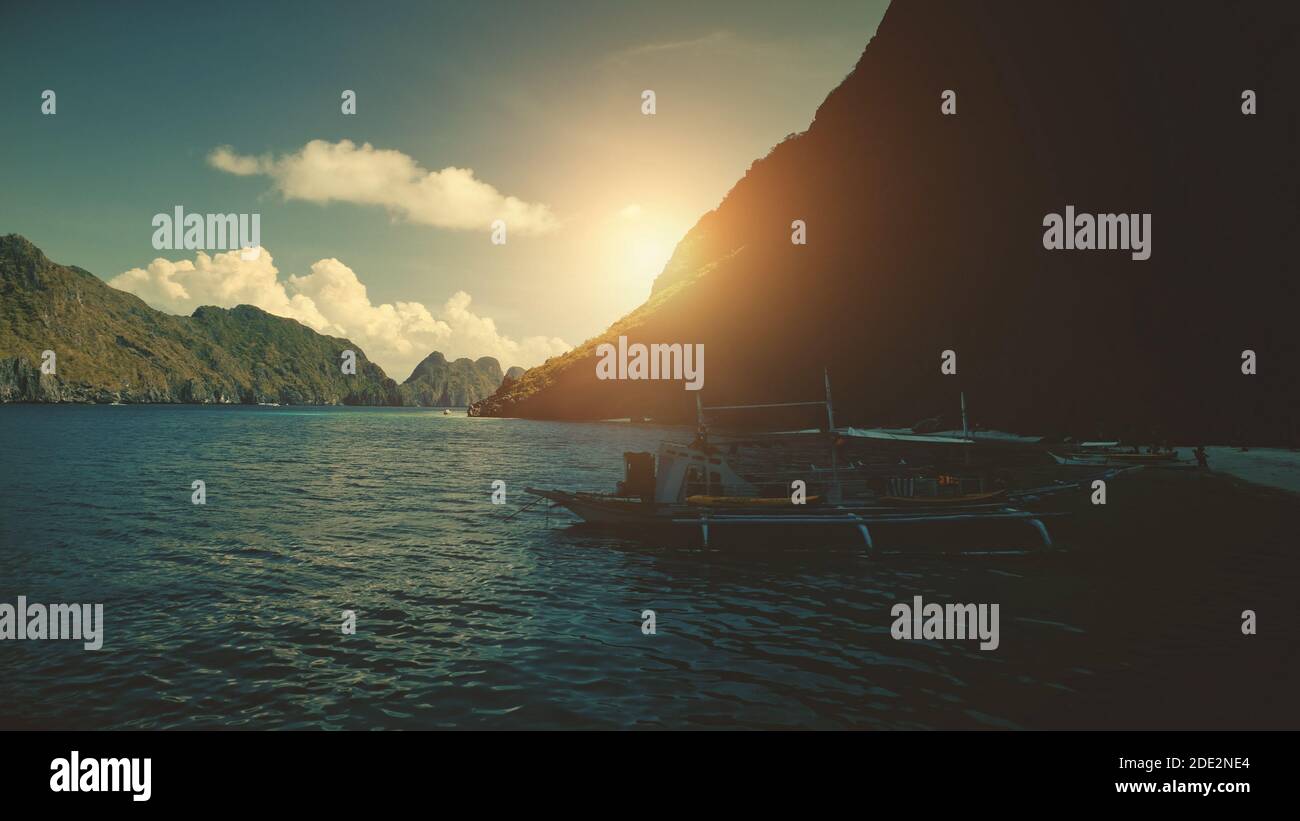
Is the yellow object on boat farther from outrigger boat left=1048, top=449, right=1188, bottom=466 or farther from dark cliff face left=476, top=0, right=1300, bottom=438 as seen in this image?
dark cliff face left=476, top=0, right=1300, bottom=438

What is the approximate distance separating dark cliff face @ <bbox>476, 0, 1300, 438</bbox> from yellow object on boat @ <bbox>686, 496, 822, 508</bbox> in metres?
76.3

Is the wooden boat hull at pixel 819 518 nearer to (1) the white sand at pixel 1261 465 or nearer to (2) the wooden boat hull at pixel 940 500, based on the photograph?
(2) the wooden boat hull at pixel 940 500

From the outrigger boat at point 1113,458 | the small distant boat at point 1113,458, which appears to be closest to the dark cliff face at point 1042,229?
the outrigger boat at point 1113,458

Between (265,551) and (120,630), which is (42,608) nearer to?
(120,630)

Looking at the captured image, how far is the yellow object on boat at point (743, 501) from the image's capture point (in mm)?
27984

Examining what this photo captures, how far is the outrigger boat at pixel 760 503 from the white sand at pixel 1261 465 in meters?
34.2

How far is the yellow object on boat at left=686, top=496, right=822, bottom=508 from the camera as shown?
28.0m

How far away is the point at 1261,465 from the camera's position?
5528 centimetres

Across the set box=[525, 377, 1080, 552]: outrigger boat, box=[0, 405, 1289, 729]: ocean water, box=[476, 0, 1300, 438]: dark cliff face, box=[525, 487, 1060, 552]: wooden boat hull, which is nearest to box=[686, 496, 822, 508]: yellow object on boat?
box=[525, 377, 1080, 552]: outrigger boat

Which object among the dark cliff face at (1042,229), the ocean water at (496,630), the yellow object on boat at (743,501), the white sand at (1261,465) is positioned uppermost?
the dark cliff face at (1042,229)

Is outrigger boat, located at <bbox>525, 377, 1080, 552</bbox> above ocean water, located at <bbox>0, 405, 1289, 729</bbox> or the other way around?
above

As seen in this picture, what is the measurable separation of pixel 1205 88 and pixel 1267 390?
4418cm

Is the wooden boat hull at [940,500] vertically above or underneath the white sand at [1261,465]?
above
